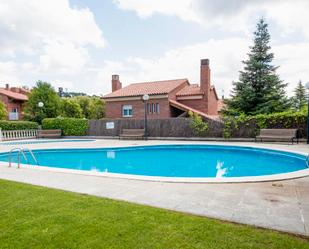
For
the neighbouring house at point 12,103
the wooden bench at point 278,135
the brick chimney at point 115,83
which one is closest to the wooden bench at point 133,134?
the wooden bench at point 278,135

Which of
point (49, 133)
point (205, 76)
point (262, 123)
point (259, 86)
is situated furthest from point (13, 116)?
point (262, 123)

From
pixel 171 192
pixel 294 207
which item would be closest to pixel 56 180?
pixel 171 192

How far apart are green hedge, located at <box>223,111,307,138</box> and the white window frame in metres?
11.3

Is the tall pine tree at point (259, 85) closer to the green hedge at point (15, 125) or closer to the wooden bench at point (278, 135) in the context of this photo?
the wooden bench at point (278, 135)

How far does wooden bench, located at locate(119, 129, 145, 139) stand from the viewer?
18.9 m

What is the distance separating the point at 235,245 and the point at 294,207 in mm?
1810

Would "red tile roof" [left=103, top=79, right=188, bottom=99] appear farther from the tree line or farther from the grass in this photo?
the grass

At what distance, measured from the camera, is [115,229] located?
10.2 ft

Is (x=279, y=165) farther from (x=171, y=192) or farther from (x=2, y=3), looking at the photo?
(x=2, y=3)

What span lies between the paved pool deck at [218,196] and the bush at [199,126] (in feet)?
38.9

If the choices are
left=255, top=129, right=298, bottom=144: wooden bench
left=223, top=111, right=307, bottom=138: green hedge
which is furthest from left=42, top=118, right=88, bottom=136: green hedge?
left=255, top=129, right=298, bottom=144: wooden bench

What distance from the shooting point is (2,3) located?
10.2m

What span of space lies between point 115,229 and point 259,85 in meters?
20.6

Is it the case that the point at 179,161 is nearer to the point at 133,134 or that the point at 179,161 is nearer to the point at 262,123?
the point at 262,123
